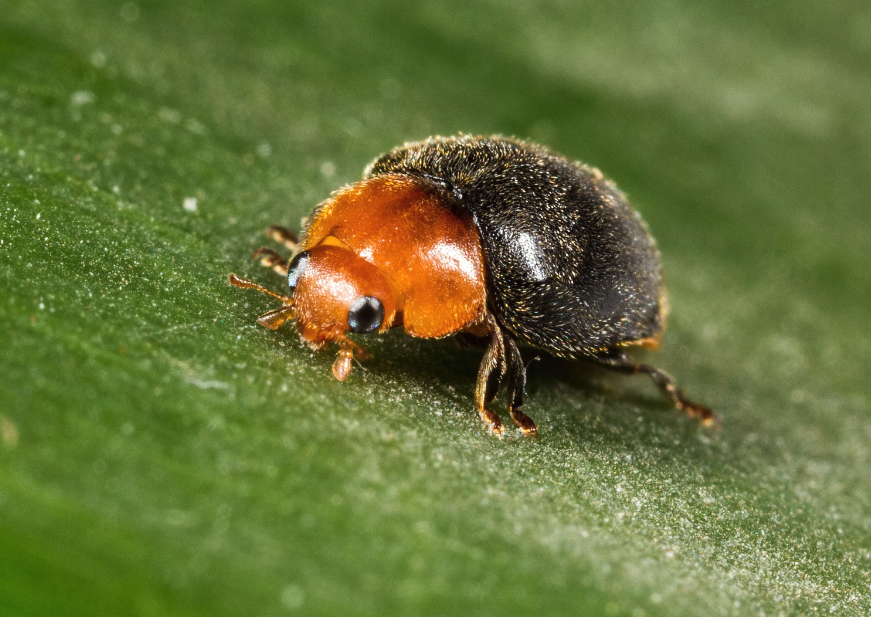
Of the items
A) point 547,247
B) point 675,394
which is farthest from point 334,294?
point 675,394

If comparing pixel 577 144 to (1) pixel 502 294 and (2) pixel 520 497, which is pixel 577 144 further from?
(2) pixel 520 497

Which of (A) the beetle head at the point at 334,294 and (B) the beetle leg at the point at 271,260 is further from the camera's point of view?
(B) the beetle leg at the point at 271,260

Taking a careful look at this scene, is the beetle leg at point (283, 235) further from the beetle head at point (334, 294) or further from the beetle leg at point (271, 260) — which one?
the beetle head at point (334, 294)

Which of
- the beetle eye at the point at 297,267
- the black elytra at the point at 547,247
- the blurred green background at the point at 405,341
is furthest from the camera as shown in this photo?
the black elytra at the point at 547,247

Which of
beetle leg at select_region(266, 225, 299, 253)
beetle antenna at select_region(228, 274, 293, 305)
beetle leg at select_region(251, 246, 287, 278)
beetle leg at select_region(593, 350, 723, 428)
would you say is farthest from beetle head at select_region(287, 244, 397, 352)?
beetle leg at select_region(593, 350, 723, 428)

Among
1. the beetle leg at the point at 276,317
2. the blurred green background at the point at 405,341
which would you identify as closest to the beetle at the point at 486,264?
the beetle leg at the point at 276,317

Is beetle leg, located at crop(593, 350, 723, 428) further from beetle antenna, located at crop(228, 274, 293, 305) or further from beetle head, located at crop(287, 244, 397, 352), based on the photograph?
beetle antenna, located at crop(228, 274, 293, 305)

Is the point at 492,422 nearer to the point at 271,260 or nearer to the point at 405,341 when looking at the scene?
the point at 405,341
